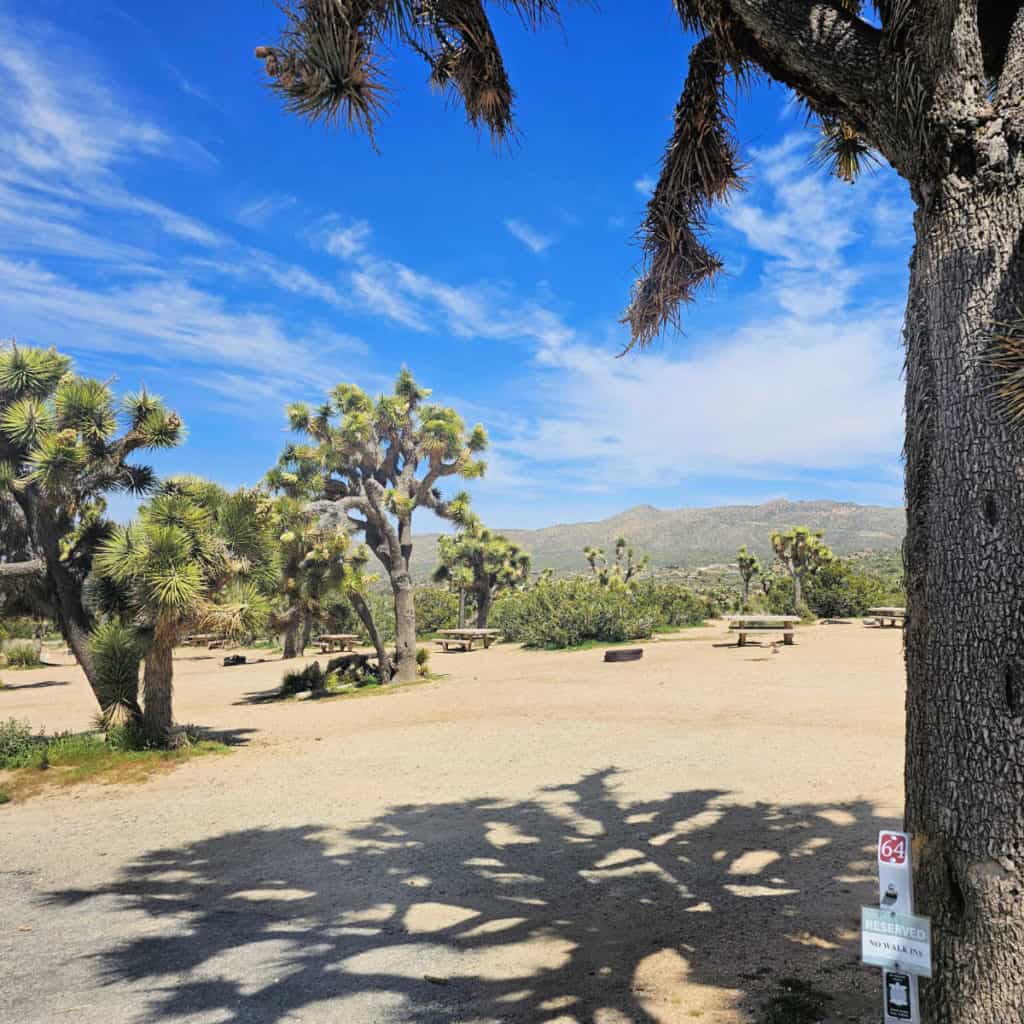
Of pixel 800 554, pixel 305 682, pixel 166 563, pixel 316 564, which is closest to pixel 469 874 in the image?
pixel 166 563

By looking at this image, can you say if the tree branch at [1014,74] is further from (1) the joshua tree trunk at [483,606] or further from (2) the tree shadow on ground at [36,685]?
(1) the joshua tree trunk at [483,606]

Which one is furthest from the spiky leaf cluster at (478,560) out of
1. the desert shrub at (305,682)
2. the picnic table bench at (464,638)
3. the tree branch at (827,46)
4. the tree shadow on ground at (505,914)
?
the tree branch at (827,46)

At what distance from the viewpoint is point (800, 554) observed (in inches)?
1428

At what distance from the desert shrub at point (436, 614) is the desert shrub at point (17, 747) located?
91.1 feet

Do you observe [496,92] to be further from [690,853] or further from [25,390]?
[25,390]

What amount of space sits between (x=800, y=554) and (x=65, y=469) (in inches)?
1289

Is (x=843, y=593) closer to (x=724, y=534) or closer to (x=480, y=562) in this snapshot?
(x=480, y=562)

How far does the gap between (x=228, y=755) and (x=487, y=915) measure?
7.15 metres

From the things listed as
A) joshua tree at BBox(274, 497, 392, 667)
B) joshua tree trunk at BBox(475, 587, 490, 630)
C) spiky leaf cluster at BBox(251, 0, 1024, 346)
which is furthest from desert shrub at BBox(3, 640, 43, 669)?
spiky leaf cluster at BBox(251, 0, 1024, 346)

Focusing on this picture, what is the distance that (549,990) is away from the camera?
160 inches

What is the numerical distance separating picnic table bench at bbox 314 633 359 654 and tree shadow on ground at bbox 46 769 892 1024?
68.6 feet

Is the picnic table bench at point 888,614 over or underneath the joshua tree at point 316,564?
underneath

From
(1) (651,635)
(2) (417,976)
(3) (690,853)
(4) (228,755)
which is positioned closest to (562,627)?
(1) (651,635)

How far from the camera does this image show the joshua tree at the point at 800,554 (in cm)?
3591
